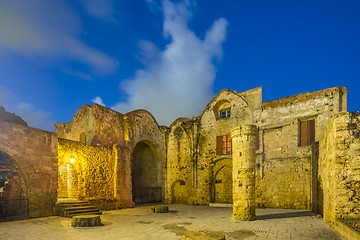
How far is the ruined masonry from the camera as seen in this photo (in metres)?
8.12

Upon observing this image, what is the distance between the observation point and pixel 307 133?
12289 millimetres

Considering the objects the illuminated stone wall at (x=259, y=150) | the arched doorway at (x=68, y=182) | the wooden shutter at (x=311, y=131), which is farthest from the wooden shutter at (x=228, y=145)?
the arched doorway at (x=68, y=182)

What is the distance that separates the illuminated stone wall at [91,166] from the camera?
444 inches

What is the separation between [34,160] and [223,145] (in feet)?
33.9

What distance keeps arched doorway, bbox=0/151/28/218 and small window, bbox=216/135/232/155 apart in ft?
34.4

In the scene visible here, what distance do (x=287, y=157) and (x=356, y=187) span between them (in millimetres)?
6053

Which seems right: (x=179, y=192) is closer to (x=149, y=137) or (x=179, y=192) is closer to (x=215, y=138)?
(x=149, y=137)

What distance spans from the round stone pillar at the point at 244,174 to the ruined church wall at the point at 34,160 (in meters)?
7.76

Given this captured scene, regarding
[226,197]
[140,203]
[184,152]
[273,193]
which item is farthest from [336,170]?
[140,203]

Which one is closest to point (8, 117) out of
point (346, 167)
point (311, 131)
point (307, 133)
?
point (307, 133)

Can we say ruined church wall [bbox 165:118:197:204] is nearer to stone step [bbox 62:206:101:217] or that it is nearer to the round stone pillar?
the round stone pillar

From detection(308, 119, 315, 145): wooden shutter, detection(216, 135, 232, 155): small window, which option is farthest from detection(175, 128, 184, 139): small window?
detection(308, 119, 315, 145): wooden shutter

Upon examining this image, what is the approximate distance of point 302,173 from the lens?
1206 cm

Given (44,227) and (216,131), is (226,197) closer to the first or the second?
(216,131)
